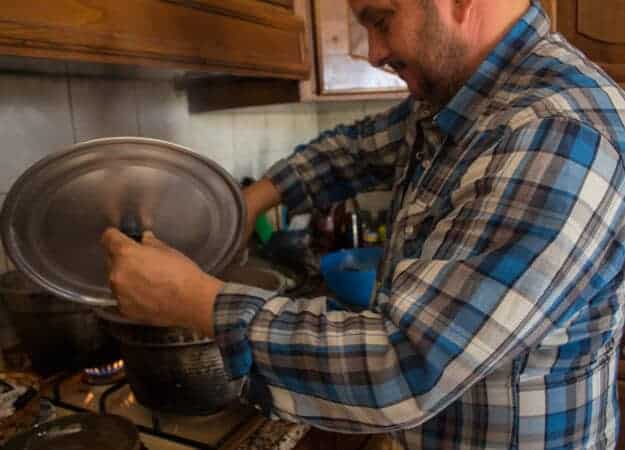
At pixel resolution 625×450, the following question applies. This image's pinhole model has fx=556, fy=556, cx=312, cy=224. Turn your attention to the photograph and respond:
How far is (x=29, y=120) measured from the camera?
40.8 inches

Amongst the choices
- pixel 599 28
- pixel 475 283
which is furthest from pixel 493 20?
pixel 599 28

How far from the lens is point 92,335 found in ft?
3.18

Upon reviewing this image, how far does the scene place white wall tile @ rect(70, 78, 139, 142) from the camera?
3.68 ft

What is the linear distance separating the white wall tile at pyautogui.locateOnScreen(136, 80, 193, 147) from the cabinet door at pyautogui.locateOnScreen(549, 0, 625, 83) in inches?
42.9

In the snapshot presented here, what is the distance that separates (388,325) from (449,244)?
3.7 inches

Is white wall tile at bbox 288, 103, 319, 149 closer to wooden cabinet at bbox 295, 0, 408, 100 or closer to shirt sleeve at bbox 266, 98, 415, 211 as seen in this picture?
wooden cabinet at bbox 295, 0, 408, 100

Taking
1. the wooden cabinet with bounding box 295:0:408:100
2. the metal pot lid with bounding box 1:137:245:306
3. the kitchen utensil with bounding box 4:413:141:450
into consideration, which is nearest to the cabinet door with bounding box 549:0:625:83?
the wooden cabinet with bounding box 295:0:408:100

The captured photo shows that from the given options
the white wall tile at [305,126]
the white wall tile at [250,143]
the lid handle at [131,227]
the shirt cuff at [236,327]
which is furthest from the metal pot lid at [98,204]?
the white wall tile at [305,126]

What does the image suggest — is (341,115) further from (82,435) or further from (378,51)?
(82,435)

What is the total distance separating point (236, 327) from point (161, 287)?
0.33 ft

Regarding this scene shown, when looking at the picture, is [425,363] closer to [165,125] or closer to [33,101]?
[33,101]

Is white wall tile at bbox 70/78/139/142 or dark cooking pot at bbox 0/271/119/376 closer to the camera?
dark cooking pot at bbox 0/271/119/376

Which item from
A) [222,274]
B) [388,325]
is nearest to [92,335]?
[222,274]

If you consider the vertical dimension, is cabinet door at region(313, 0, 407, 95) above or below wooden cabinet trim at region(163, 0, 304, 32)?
below
